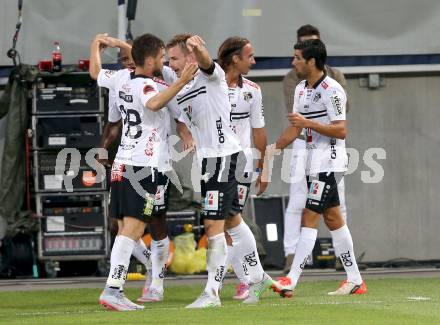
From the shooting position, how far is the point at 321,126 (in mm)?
10938

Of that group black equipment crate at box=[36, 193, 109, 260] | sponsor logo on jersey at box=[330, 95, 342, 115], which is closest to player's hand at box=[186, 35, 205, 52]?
sponsor logo on jersey at box=[330, 95, 342, 115]

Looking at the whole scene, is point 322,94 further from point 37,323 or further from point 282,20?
point 282,20

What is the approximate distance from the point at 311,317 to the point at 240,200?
234 cm

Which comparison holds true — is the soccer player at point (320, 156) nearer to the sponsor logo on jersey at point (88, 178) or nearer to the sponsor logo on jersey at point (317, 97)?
the sponsor logo on jersey at point (317, 97)

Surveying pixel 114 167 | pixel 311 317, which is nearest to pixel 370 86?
pixel 114 167

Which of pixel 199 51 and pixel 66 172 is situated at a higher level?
pixel 199 51

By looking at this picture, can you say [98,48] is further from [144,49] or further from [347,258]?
[347,258]

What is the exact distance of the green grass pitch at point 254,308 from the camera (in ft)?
29.2

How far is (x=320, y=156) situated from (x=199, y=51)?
1995 millimetres

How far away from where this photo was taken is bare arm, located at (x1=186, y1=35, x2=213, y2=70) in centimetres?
965

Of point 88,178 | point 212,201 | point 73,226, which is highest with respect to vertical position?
point 88,178

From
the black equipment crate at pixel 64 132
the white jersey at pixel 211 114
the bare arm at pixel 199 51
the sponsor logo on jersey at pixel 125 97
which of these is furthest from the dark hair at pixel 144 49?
the black equipment crate at pixel 64 132

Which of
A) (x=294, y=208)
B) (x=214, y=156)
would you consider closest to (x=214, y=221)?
(x=214, y=156)

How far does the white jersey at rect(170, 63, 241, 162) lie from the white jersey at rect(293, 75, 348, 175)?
118 centimetres
